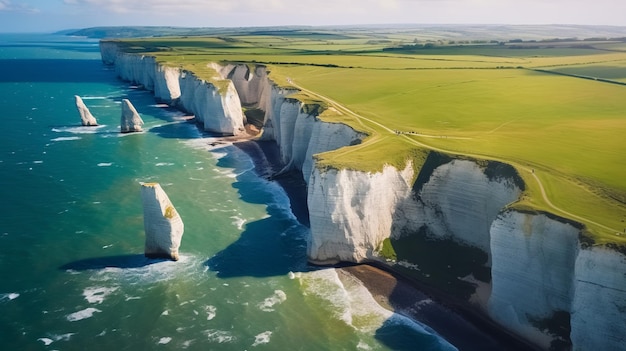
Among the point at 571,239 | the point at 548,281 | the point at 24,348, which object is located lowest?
the point at 24,348

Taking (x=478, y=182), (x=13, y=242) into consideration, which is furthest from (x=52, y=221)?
(x=478, y=182)

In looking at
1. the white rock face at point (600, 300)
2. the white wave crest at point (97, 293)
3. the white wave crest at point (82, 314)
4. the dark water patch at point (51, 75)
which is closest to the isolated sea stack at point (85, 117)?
the white wave crest at point (97, 293)

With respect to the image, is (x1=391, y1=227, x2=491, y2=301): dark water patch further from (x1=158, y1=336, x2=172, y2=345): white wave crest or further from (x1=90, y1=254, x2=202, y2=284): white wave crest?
(x1=158, y1=336, x2=172, y2=345): white wave crest

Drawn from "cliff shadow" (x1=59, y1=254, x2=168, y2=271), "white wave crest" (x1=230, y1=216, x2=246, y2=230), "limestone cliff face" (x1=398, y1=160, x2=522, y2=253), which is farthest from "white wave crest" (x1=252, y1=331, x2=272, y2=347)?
"white wave crest" (x1=230, y1=216, x2=246, y2=230)

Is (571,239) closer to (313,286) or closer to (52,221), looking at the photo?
(313,286)

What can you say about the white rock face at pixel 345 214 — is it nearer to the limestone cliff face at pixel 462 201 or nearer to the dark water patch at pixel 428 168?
the dark water patch at pixel 428 168

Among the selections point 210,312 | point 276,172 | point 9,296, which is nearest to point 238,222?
point 210,312
